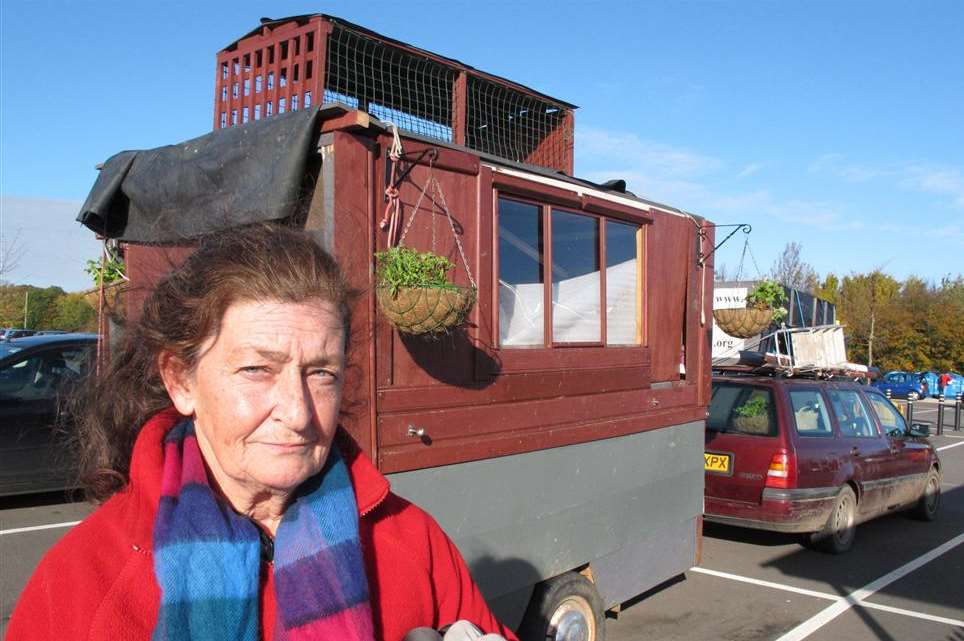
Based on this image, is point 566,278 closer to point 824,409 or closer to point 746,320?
point 746,320

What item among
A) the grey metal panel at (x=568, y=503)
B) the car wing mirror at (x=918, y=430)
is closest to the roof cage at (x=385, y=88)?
the grey metal panel at (x=568, y=503)

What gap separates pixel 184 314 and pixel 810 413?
24.9ft

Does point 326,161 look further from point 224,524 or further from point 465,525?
point 224,524

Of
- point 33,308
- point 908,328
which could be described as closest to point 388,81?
point 33,308

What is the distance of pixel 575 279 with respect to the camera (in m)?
4.69

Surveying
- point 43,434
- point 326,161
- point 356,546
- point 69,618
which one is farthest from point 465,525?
point 43,434

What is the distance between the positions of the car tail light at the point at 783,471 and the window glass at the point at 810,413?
1.33ft

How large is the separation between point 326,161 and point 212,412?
1.85 metres

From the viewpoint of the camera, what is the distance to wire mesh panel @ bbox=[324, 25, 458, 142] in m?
4.45

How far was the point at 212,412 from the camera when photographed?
5.36 ft

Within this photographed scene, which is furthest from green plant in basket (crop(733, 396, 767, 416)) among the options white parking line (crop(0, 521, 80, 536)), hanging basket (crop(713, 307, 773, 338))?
white parking line (crop(0, 521, 80, 536))

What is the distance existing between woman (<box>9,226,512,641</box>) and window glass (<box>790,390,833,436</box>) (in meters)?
6.76

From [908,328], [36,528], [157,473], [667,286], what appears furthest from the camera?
[908,328]

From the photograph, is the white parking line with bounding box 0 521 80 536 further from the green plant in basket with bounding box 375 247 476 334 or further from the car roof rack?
the car roof rack
